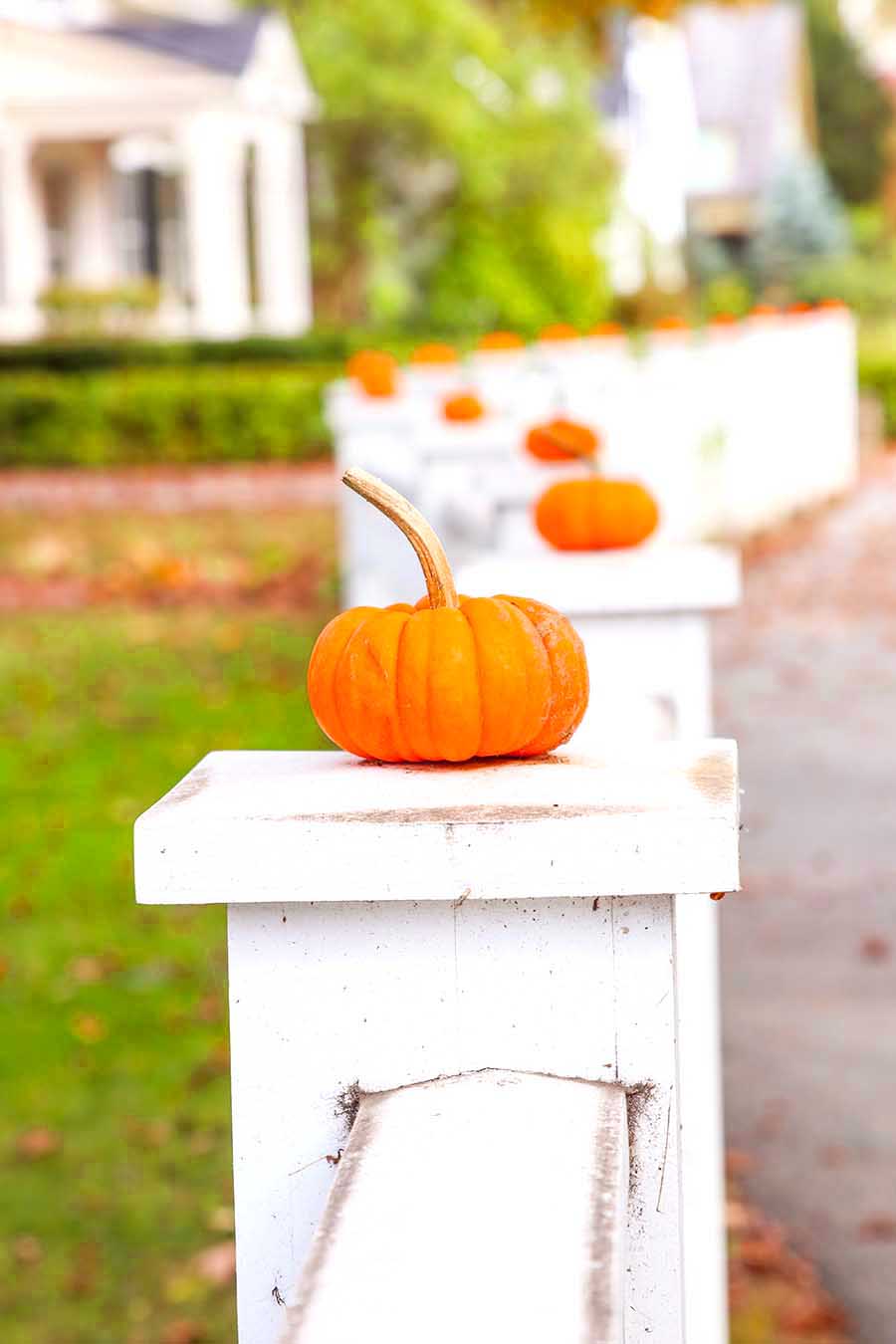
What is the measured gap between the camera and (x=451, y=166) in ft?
99.3

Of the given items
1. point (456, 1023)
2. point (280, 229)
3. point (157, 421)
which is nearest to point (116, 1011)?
point (456, 1023)

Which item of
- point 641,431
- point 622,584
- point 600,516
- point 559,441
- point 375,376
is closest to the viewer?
point 622,584

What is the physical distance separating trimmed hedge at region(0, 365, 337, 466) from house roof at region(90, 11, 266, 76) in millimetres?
7531

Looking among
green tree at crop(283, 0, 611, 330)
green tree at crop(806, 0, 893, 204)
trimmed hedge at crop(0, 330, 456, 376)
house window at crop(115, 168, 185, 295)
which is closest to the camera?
trimmed hedge at crop(0, 330, 456, 376)

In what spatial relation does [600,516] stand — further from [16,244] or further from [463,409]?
[16,244]

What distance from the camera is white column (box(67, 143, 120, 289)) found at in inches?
1046

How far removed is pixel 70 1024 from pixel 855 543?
1067 centimetres

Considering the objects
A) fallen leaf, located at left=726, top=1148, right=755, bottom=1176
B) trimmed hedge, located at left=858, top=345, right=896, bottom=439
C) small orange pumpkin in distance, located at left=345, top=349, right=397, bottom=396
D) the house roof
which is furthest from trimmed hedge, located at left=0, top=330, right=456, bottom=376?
fallen leaf, located at left=726, top=1148, right=755, bottom=1176

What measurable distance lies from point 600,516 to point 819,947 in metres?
2.56

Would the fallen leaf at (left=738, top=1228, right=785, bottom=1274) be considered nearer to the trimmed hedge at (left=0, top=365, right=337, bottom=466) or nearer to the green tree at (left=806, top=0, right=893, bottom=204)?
the trimmed hedge at (left=0, top=365, right=337, bottom=466)

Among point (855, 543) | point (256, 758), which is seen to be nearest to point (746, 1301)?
point (256, 758)

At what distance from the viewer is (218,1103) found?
4.69 m

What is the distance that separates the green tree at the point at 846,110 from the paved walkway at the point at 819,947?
4986cm

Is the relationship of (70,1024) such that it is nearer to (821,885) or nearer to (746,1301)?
(746,1301)
